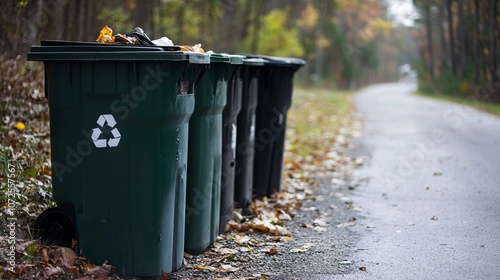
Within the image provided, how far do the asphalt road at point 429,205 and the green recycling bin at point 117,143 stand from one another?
133 cm

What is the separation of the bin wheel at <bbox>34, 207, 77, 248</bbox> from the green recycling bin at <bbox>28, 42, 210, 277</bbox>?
11 cm

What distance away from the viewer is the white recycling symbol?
431 centimetres

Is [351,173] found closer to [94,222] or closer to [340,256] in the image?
[340,256]

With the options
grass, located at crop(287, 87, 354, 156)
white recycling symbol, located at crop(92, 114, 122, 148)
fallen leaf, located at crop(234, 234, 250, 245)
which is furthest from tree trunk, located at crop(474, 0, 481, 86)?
white recycling symbol, located at crop(92, 114, 122, 148)

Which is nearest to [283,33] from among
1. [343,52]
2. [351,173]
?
[343,52]

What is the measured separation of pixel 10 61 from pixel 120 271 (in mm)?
4937

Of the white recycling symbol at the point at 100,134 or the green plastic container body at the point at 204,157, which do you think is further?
the green plastic container body at the point at 204,157

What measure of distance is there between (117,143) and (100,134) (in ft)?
0.42

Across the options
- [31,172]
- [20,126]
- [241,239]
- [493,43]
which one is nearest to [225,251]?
[241,239]

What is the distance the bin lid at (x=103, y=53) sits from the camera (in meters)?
4.19

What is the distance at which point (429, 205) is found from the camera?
7215mm

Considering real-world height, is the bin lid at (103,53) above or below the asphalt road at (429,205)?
above

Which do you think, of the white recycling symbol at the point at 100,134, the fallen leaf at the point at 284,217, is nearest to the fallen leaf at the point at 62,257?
the white recycling symbol at the point at 100,134

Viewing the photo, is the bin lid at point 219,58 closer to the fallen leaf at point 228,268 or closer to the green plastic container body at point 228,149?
the green plastic container body at point 228,149
